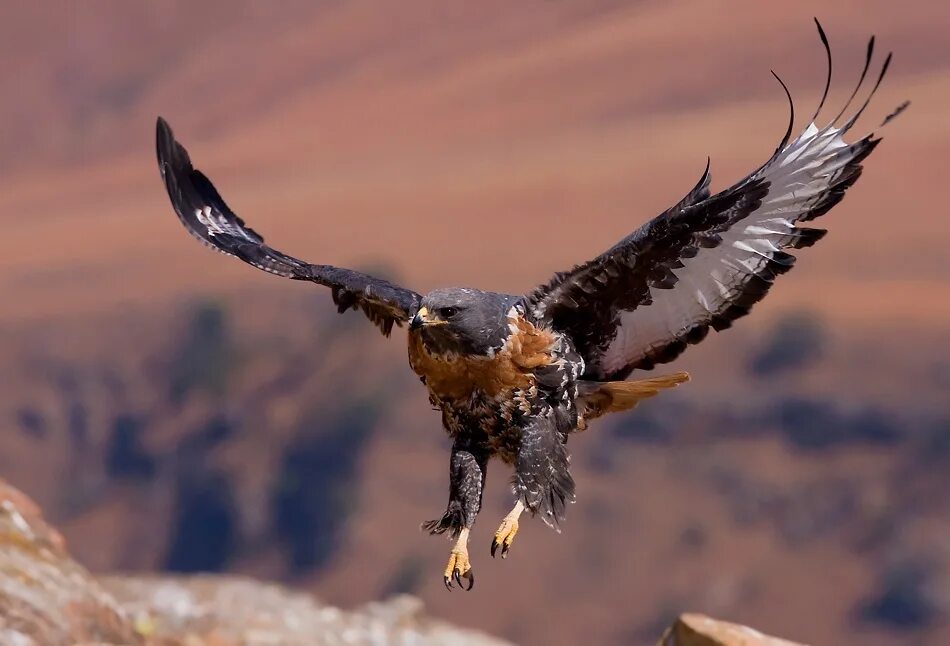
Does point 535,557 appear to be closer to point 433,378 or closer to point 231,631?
point 231,631

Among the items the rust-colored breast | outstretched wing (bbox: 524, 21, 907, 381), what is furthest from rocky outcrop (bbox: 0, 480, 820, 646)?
the rust-colored breast

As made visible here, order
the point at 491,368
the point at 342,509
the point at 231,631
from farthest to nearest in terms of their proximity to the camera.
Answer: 1. the point at 342,509
2. the point at 231,631
3. the point at 491,368

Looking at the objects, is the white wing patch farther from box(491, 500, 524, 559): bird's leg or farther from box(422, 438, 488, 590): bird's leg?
box(491, 500, 524, 559): bird's leg

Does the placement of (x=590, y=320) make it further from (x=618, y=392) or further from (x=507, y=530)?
(x=507, y=530)

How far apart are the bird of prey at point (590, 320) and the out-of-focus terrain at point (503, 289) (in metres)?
41.2

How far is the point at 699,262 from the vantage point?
10.4 m

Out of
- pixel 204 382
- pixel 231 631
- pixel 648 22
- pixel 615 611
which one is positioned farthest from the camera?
pixel 648 22

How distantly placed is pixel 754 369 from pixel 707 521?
7.88 meters

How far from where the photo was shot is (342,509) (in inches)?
2544

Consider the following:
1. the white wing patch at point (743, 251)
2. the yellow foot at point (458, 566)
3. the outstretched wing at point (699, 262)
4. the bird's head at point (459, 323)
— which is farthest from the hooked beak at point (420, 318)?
the white wing patch at point (743, 251)

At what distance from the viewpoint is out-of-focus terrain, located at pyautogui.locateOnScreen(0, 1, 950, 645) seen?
5378 cm

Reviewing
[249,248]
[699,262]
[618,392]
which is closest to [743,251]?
[699,262]

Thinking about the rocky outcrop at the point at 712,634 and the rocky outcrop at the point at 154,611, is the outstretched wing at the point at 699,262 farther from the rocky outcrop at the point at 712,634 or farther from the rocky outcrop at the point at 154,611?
the rocky outcrop at the point at 154,611

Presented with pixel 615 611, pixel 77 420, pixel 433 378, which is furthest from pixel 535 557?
pixel 433 378
